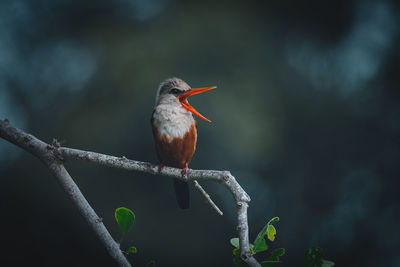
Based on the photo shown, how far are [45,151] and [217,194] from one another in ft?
11.4

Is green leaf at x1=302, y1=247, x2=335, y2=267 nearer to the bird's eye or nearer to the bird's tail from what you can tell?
the bird's tail

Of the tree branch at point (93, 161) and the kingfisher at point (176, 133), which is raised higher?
the kingfisher at point (176, 133)

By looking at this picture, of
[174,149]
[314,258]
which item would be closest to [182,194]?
[174,149]

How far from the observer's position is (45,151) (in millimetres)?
1635

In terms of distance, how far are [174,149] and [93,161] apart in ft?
2.56

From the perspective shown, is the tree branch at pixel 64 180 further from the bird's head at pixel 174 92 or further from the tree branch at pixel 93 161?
the bird's head at pixel 174 92

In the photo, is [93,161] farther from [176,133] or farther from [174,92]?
[174,92]

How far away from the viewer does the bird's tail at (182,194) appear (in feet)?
7.70

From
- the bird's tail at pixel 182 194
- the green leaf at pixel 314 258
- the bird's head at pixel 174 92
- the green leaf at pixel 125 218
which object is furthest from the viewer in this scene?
the bird's head at pixel 174 92

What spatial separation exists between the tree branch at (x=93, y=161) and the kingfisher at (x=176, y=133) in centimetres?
54

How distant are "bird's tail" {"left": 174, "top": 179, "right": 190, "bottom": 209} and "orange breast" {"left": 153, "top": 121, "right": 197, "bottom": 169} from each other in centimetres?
14

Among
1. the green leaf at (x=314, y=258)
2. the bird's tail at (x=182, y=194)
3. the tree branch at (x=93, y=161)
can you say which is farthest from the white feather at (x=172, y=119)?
the green leaf at (x=314, y=258)

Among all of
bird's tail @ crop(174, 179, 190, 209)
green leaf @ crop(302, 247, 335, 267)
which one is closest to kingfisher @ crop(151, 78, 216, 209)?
bird's tail @ crop(174, 179, 190, 209)

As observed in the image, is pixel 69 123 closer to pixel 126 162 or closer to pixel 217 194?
pixel 217 194
